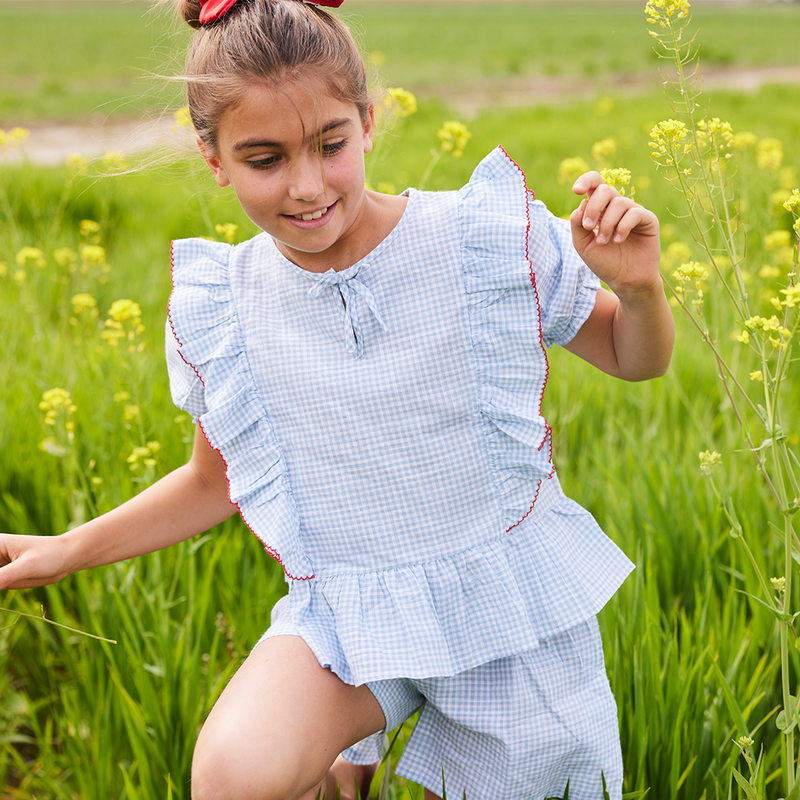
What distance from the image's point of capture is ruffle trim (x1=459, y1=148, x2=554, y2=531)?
130 cm

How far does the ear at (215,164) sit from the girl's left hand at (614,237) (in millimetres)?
594

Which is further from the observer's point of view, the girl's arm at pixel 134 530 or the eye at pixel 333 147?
the girl's arm at pixel 134 530

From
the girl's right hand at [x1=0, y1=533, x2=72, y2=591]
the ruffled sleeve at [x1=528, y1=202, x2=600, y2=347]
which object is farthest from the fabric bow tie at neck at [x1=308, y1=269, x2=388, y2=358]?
the girl's right hand at [x1=0, y1=533, x2=72, y2=591]

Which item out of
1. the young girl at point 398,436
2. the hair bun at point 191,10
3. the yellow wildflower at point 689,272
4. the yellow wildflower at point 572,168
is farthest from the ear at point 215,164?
the yellow wildflower at point 572,168

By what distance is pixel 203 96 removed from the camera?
125 centimetres

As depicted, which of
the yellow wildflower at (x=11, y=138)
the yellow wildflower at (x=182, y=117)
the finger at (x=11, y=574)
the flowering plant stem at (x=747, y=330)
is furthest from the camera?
the yellow wildflower at (x=11, y=138)

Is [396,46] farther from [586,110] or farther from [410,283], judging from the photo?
[410,283]

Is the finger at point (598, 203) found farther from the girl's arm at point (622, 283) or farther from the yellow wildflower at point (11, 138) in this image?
the yellow wildflower at point (11, 138)

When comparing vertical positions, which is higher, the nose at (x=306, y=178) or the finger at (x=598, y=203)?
the nose at (x=306, y=178)

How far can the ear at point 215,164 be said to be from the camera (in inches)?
53.1

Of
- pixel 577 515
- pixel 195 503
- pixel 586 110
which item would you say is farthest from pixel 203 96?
pixel 586 110

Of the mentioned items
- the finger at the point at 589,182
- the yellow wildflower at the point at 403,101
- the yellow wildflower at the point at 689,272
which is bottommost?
the yellow wildflower at the point at 689,272

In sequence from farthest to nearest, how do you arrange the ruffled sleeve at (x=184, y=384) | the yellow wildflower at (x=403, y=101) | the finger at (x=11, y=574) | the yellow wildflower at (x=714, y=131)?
the yellow wildflower at (x=403, y=101), the ruffled sleeve at (x=184, y=384), the finger at (x=11, y=574), the yellow wildflower at (x=714, y=131)

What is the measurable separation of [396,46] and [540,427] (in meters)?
31.0
